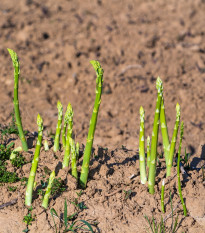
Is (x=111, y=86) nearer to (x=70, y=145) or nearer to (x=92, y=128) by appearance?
(x=70, y=145)

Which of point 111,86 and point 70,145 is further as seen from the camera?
point 111,86

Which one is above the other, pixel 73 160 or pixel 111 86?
pixel 111 86

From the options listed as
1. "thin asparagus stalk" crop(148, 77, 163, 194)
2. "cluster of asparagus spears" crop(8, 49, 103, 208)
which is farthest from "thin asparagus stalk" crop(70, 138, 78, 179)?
"thin asparagus stalk" crop(148, 77, 163, 194)

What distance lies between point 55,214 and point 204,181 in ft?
4.67

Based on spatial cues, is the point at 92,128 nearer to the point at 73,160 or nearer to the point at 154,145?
the point at 73,160

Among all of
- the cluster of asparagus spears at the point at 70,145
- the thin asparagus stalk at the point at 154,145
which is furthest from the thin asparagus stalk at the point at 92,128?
the thin asparagus stalk at the point at 154,145

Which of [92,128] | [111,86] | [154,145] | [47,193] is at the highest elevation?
[111,86]

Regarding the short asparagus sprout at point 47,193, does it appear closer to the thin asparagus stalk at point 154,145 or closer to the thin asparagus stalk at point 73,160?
the thin asparagus stalk at point 73,160

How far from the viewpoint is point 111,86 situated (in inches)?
265

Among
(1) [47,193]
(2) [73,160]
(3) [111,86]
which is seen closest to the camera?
(1) [47,193]

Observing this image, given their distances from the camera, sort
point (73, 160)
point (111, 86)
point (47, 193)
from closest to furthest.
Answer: point (47, 193) → point (73, 160) → point (111, 86)

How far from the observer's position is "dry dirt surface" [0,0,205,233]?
354 centimetres

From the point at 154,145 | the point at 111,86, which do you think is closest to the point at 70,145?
the point at 154,145

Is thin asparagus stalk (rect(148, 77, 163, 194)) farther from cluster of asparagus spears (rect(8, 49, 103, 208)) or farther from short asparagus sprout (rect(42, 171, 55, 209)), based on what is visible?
short asparagus sprout (rect(42, 171, 55, 209))
